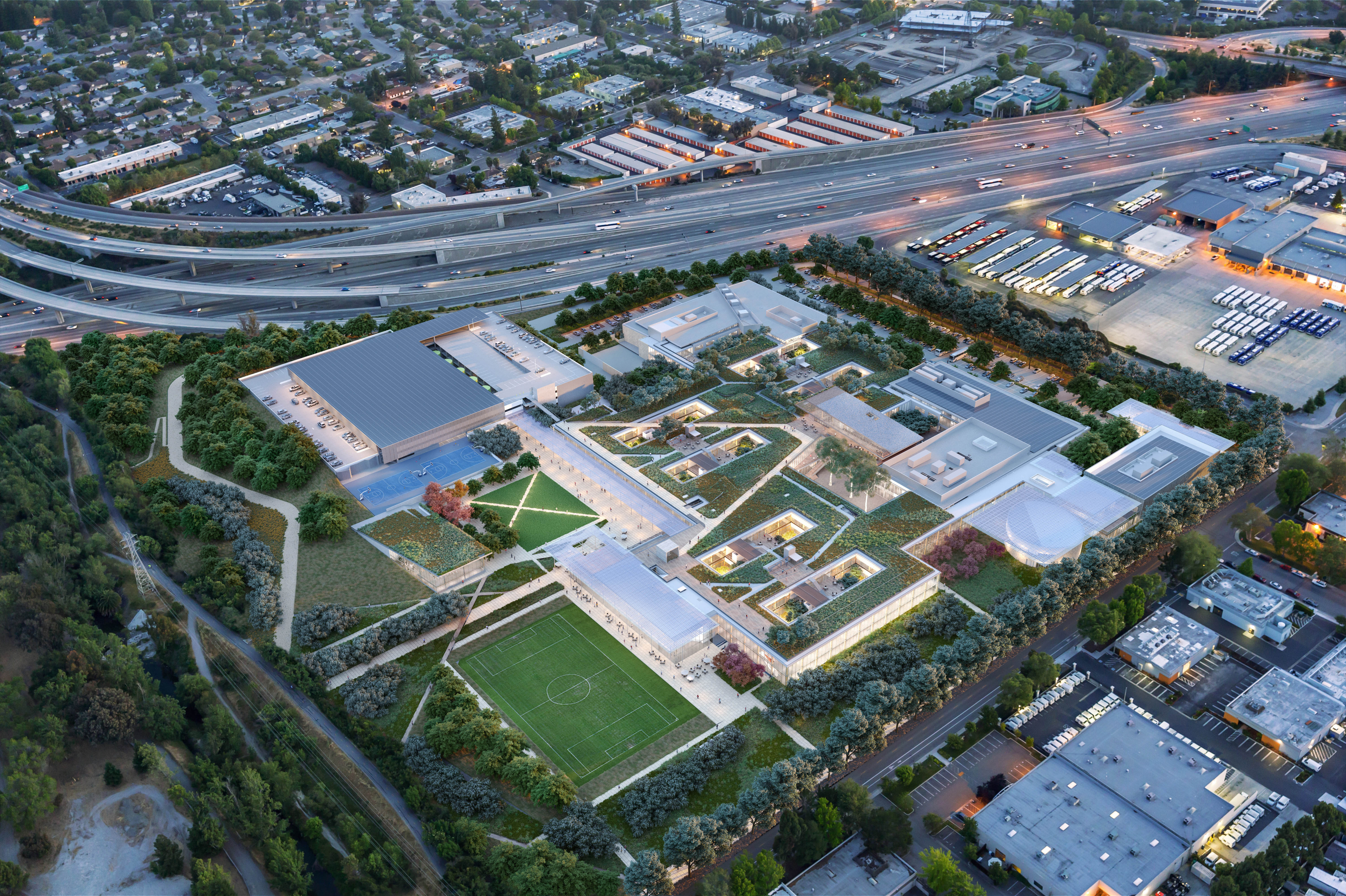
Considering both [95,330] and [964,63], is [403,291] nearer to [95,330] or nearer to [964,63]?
[95,330]

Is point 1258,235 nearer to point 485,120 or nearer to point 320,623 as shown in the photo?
point 320,623

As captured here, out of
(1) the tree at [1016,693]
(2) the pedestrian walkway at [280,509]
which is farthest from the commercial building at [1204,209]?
(2) the pedestrian walkway at [280,509]

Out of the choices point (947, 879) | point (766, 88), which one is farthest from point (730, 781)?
point (766, 88)

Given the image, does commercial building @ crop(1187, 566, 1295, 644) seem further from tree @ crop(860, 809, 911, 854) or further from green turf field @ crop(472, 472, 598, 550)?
green turf field @ crop(472, 472, 598, 550)

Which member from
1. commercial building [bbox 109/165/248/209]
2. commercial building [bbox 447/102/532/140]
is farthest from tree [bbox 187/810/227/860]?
commercial building [bbox 447/102/532/140]

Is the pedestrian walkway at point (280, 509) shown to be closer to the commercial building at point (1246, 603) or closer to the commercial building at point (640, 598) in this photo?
the commercial building at point (640, 598)
